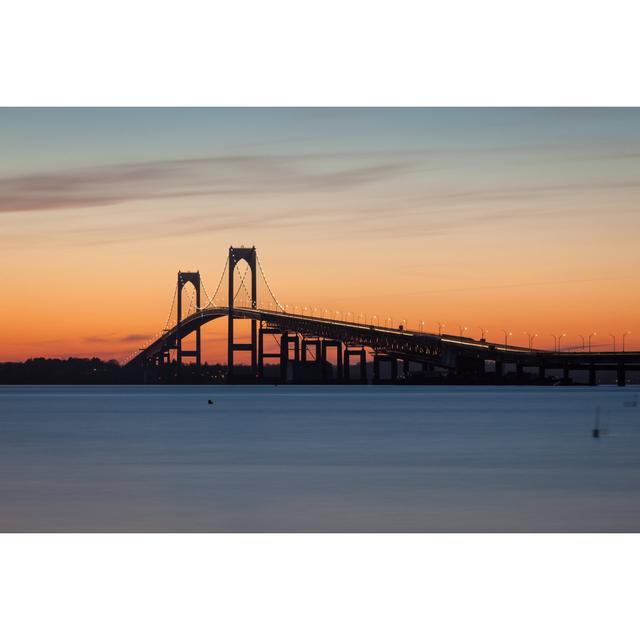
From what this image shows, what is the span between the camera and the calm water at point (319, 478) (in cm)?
1692

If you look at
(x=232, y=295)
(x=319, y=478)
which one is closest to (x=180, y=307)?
(x=232, y=295)

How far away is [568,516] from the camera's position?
17.4 metres

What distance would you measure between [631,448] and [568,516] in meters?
15.1

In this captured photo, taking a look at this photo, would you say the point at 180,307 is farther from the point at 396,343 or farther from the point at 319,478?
the point at 319,478

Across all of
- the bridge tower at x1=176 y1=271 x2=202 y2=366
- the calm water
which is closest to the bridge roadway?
the bridge tower at x1=176 y1=271 x2=202 y2=366

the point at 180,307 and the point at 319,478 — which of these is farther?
the point at 180,307

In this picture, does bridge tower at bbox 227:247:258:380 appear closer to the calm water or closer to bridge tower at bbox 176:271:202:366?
bridge tower at bbox 176:271:202:366

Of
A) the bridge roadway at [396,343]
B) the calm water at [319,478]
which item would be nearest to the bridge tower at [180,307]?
the bridge roadway at [396,343]

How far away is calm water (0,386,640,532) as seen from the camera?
55.5 feet

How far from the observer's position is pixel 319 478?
23.5 metres

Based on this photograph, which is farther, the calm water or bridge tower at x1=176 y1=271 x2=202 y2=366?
bridge tower at x1=176 y1=271 x2=202 y2=366

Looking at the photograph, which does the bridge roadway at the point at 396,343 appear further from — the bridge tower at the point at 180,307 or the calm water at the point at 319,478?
the calm water at the point at 319,478

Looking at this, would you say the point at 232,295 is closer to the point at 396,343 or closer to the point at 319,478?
the point at 396,343
